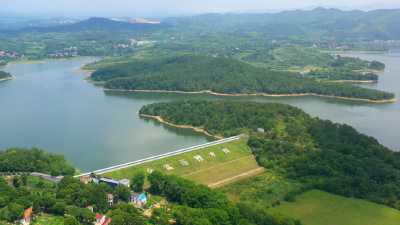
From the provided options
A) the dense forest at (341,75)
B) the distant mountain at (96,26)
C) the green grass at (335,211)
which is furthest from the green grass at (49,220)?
the distant mountain at (96,26)

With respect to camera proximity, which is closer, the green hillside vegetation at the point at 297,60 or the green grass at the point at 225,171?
the green grass at the point at 225,171

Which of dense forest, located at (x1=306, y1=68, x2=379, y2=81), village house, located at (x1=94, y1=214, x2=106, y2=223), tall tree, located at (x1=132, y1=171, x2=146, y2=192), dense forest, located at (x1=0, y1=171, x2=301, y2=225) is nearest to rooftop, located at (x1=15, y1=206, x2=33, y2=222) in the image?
dense forest, located at (x1=0, y1=171, x2=301, y2=225)

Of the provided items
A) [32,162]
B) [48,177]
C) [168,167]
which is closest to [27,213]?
[48,177]

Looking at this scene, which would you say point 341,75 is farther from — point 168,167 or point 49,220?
point 49,220

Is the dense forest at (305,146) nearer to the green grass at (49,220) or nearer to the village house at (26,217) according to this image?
the green grass at (49,220)

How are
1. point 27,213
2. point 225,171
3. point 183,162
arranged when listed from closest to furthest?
point 27,213 → point 225,171 → point 183,162

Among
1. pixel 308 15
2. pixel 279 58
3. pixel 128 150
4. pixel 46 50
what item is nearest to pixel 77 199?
pixel 128 150

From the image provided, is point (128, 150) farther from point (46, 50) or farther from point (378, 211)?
point (46, 50)
